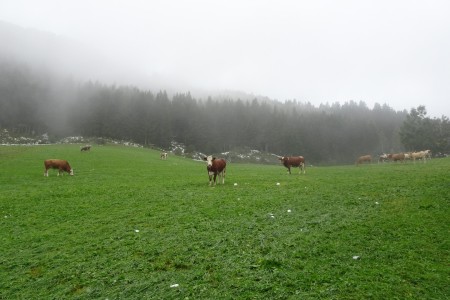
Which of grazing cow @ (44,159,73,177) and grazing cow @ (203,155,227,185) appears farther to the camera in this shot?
grazing cow @ (44,159,73,177)

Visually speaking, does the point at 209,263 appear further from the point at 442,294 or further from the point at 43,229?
the point at 43,229

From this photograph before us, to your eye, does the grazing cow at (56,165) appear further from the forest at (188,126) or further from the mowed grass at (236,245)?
the forest at (188,126)

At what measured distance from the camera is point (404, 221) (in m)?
13.8

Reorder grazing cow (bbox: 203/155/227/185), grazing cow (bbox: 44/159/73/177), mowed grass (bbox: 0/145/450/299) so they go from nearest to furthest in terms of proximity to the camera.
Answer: mowed grass (bbox: 0/145/450/299) → grazing cow (bbox: 203/155/227/185) → grazing cow (bbox: 44/159/73/177)

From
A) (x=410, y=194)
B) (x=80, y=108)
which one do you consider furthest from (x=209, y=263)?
(x=80, y=108)

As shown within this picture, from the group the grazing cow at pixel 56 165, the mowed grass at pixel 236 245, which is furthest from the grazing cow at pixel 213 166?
the grazing cow at pixel 56 165

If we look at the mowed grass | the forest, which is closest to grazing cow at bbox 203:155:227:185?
the mowed grass

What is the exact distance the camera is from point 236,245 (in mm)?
12336

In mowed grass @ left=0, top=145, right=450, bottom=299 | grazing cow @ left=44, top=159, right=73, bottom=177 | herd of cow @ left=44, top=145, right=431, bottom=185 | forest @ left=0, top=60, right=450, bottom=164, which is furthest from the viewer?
forest @ left=0, top=60, right=450, bottom=164

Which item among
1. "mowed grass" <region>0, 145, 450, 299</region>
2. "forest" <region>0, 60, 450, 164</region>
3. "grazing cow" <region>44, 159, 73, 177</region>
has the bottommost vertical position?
"mowed grass" <region>0, 145, 450, 299</region>

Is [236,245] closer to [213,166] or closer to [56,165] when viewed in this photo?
[213,166]

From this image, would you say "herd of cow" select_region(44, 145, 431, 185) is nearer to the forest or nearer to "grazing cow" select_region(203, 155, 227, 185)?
"grazing cow" select_region(203, 155, 227, 185)

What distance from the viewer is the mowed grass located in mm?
9445

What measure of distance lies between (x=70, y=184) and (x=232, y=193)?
1642 centimetres
